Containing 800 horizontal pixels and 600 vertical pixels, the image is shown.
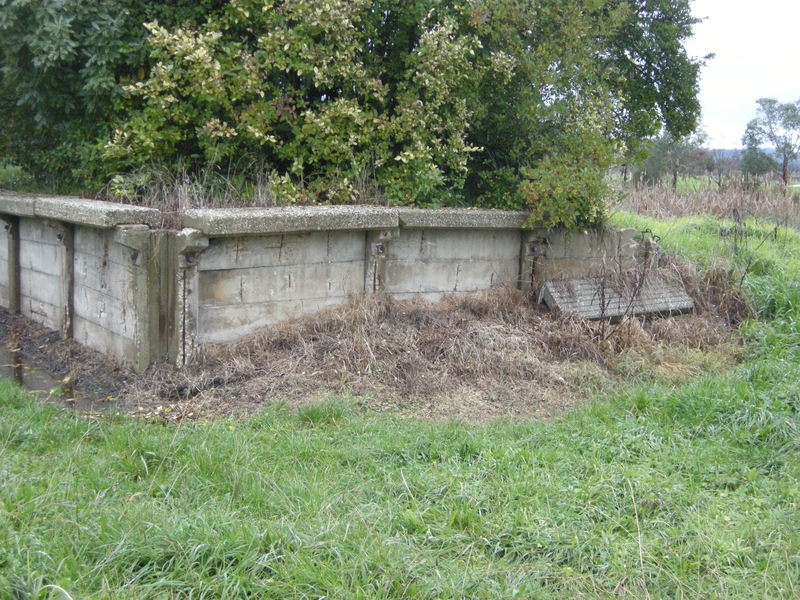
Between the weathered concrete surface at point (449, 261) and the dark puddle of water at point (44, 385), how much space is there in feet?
10.0

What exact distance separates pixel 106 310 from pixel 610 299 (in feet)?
17.1

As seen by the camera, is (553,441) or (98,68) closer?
(553,441)

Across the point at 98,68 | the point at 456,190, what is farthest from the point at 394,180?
the point at 98,68

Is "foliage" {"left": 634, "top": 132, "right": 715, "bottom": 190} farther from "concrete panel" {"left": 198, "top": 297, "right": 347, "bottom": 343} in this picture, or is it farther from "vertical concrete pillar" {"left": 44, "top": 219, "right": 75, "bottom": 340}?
"vertical concrete pillar" {"left": 44, "top": 219, "right": 75, "bottom": 340}

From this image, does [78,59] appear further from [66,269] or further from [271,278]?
[271,278]

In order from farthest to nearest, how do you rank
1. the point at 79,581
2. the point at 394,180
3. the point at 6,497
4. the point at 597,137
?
1. the point at 597,137
2. the point at 394,180
3. the point at 6,497
4. the point at 79,581

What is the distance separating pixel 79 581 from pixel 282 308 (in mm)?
4264

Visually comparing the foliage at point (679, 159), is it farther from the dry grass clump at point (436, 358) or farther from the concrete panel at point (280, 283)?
the concrete panel at point (280, 283)

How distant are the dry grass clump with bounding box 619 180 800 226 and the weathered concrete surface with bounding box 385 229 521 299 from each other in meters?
6.12

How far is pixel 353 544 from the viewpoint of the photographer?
387 centimetres

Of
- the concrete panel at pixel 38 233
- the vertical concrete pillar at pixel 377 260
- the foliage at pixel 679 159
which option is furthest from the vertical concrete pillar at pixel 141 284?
the foliage at pixel 679 159

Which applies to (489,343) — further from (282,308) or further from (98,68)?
(98,68)

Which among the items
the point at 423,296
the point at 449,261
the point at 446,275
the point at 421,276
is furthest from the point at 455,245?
the point at 423,296

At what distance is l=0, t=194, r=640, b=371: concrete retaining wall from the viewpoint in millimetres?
6910
